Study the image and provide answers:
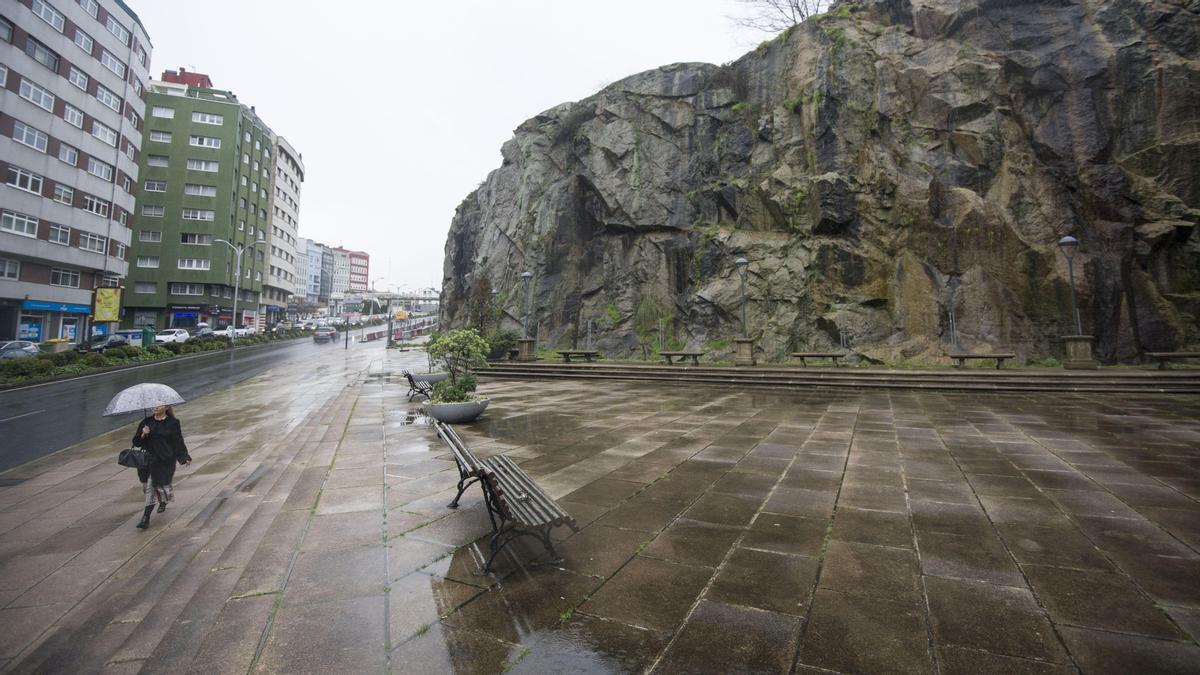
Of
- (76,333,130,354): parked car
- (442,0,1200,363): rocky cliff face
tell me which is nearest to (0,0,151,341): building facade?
(76,333,130,354): parked car

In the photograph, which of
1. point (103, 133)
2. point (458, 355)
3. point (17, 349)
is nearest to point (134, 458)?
point (458, 355)

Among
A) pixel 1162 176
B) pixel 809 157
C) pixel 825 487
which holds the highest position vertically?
pixel 809 157

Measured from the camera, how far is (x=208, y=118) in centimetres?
5275

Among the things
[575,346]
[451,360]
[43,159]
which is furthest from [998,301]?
[43,159]

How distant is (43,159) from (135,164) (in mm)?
12086

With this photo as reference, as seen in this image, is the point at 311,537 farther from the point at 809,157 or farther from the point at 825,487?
the point at 809,157

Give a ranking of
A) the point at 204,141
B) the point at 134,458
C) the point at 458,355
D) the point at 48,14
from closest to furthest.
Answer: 1. the point at 134,458
2. the point at 458,355
3. the point at 48,14
4. the point at 204,141

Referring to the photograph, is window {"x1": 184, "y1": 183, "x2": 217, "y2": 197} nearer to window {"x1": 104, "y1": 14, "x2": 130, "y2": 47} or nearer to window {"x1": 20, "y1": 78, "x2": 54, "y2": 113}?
window {"x1": 104, "y1": 14, "x2": 130, "y2": 47}

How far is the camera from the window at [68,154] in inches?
1337

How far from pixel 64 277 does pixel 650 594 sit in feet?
169

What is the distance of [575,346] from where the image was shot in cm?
3020

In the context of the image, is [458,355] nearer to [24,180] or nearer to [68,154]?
[24,180]

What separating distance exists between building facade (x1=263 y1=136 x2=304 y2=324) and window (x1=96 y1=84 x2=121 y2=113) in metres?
25.6

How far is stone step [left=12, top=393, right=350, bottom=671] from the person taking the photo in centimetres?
266
